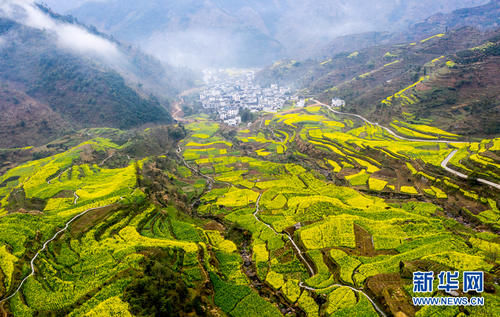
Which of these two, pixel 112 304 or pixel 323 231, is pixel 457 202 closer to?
pixel 323 231

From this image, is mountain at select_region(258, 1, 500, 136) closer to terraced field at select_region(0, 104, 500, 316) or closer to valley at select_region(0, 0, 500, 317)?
valley at select_region(0, 0, 500, 317)

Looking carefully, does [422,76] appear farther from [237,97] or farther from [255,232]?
[237,97]

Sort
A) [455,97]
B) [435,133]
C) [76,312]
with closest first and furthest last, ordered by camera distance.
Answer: [76,312] → [435,133] → [455,97]

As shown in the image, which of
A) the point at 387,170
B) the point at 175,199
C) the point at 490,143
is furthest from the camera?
the point at 387,170

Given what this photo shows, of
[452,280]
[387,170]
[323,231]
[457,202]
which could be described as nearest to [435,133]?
[387,170]

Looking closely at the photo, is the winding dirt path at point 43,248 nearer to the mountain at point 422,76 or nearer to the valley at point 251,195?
the valley at point 251,195

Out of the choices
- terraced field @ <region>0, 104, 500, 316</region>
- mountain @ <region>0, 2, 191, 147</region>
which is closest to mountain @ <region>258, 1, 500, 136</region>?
terraced field @ <region>0, 104, 500, 316</region>
